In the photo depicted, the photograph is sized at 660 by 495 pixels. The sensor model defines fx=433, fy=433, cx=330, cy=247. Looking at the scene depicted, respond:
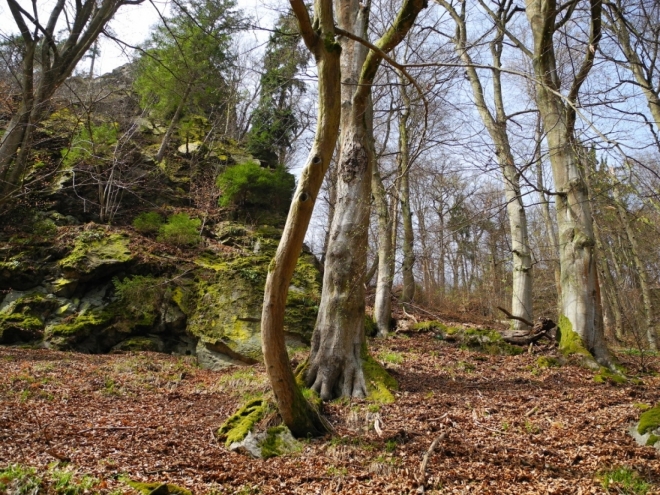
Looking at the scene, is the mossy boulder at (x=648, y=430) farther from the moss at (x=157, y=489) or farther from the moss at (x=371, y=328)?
the moss at (x=371, y=328)


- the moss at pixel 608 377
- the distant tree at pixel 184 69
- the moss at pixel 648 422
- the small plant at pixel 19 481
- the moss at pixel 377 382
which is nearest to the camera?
the small plant at pixel 19 481

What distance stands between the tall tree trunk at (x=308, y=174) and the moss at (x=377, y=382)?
2.04 metres

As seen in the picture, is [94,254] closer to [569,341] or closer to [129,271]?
[129,271]

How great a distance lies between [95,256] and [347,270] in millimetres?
7839

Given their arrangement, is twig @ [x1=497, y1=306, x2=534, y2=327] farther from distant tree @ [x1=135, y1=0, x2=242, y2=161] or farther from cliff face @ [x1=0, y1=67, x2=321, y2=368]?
distant tree @ [x1=135, y1=0, x2=242, y2=161]

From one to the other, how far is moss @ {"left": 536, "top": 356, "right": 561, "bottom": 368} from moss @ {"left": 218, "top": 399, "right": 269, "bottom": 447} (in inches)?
196

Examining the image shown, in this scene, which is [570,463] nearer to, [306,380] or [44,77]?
[306,380]

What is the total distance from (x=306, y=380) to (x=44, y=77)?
5573 millimetres

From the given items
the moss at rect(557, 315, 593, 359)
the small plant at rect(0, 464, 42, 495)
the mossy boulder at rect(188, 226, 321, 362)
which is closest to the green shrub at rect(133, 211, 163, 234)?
the mossy boulder at rect(188, 226, 321, 362)

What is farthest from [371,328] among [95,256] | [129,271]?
[95,256]

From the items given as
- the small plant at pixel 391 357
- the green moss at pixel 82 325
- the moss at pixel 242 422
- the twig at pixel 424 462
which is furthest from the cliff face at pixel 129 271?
the twig at pixel 424 462

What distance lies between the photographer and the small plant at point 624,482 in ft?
10.9

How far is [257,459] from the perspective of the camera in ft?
14.2

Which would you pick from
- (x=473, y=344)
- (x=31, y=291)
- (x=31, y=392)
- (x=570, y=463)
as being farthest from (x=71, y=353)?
(x=570, y=463)
